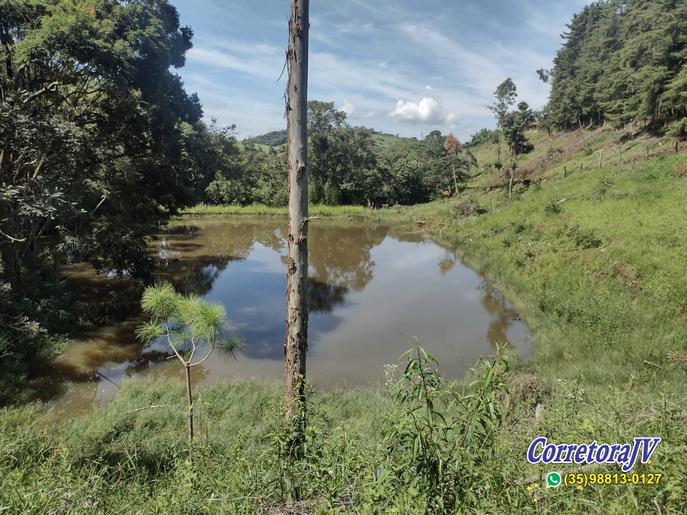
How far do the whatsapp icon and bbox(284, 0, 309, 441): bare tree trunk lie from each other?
2.00m

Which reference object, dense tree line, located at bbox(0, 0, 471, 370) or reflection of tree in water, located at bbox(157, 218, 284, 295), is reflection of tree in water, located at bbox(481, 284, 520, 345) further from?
dense tree line, located at bbox(0, 0, 471, 370)

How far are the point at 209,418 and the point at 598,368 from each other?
663cm

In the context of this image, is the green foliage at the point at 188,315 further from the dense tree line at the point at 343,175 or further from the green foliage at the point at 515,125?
the green foliage at the point at 515,125

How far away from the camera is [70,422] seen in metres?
5.43

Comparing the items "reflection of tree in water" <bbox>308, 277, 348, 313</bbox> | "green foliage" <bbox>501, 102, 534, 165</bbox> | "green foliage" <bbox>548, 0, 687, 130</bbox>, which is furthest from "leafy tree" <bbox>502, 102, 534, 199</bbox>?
"reflection of tree in water" <bbox>308, 277, 348, 313</bbox>

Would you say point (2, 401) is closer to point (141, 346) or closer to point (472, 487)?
point (141, 346)

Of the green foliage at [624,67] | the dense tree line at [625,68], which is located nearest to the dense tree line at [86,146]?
the dense tree line at [625,68]

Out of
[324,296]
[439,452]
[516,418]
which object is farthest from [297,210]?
[324,296]

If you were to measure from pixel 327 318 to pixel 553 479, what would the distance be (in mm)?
8808

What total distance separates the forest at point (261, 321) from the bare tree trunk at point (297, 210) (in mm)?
191

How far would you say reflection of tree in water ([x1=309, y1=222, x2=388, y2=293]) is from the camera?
53.1 feet

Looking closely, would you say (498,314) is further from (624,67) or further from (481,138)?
(481,138)

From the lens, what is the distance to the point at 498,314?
1152cm
